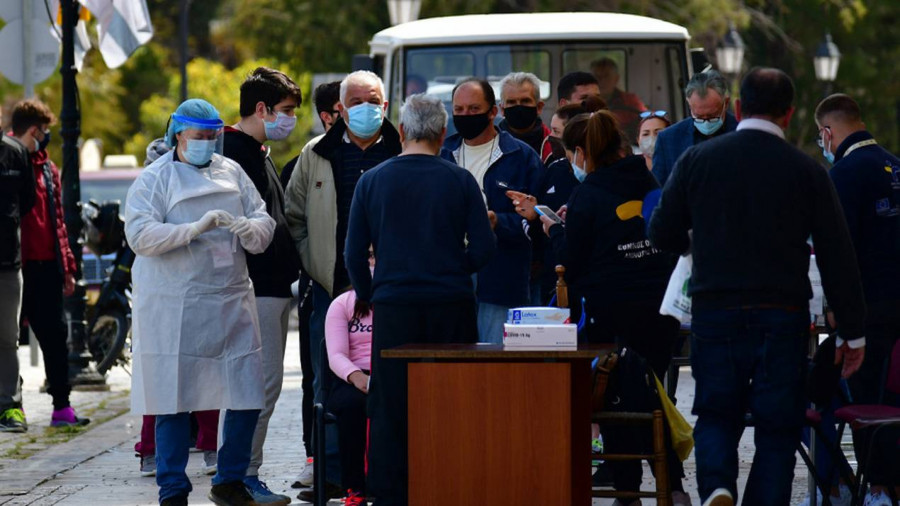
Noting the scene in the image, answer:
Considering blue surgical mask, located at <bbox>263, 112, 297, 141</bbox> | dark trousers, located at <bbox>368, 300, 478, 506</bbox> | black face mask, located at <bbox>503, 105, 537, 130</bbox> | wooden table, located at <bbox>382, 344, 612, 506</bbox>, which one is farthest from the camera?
black face mask, located at <bbox>503, 105, 537, 130</bbox>

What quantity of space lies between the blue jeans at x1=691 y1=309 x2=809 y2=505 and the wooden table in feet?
1.51

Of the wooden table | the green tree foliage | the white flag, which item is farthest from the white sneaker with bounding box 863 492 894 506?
the green tree foliage

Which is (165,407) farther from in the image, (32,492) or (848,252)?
(848,252)

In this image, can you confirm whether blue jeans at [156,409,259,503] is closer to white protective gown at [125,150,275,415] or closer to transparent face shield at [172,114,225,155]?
white protective gown at [125,150,275,415]

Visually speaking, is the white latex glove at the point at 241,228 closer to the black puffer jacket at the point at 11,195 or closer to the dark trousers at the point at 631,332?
the dark trousers at the point at 631,332

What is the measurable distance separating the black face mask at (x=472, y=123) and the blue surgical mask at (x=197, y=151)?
4.80 ft

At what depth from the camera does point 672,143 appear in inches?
412

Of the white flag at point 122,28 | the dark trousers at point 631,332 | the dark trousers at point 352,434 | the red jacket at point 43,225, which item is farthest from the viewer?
the white flag at point 122,28

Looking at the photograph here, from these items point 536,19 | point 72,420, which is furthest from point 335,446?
point 536,19

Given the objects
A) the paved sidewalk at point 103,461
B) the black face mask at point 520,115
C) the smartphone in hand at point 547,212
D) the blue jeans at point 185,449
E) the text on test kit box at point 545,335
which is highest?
the black face mask at point 520,115

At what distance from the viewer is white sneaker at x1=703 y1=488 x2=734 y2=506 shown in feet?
24.2

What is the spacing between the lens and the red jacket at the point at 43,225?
505 inches

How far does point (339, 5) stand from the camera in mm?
38031

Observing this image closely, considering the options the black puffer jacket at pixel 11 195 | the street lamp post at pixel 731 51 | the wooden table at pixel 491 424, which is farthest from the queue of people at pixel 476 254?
the street lamp post at pixel 731 51
